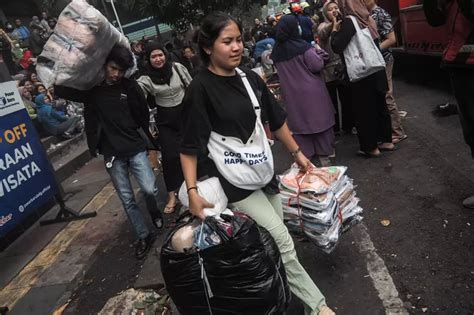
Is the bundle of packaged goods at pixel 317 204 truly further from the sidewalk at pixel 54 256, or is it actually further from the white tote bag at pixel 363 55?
the sidewalk at pixel 54 256

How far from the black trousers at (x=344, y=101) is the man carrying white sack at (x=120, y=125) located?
271cm

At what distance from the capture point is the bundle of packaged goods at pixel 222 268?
1.87 meters

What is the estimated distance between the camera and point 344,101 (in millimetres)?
5574

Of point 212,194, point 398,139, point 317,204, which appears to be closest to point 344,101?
point 398,139

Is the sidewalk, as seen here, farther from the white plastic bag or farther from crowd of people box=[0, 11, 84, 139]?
crowd of people box=[0, 11, 84, 139]

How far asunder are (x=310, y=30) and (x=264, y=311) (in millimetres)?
6214

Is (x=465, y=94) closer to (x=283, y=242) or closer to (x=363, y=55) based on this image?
(x=363, y=55)

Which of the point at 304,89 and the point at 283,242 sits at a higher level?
the point at 304,89

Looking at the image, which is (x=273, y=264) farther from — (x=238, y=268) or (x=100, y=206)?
(x=100, y=206)

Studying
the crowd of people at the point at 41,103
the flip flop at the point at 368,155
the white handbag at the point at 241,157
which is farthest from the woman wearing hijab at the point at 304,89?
the crowd of people at the point at 41,103

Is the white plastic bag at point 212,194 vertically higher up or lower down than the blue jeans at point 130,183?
higher up

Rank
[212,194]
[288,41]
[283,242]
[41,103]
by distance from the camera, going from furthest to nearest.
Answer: [41,103]
[288,41]
[283,242]
[212,194]

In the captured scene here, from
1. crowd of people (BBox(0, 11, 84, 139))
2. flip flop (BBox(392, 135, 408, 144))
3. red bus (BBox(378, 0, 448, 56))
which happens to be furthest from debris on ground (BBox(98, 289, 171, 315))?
red bus (BBox(378, 0, 448, 56))

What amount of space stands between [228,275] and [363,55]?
3206 millimetres
